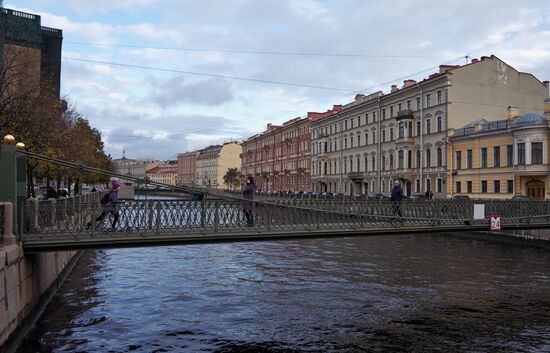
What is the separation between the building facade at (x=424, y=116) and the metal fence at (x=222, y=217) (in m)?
29.6

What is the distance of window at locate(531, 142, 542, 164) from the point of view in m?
36.2

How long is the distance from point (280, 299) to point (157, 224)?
4794 mm

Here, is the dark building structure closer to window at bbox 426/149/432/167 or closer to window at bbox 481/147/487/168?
window at bbox 481/147/487/168

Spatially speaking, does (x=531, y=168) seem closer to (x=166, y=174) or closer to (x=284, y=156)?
(x=284, y=156)

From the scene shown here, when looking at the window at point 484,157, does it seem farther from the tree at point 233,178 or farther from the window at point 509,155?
the tree at point 233,178

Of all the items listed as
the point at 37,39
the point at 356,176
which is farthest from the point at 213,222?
the point at 356,176

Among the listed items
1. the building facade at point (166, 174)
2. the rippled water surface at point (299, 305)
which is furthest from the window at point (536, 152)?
the building facade at point (166, 174)

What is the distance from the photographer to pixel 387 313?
13.5m

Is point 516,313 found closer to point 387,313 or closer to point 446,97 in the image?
point 387,313

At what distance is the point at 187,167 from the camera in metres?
165

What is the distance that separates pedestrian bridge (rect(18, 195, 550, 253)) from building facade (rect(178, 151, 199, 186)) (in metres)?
139

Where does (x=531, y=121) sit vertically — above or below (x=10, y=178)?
above

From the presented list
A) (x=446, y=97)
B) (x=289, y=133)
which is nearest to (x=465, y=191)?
(x=446, y=97)

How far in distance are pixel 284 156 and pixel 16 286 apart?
78494 mm
